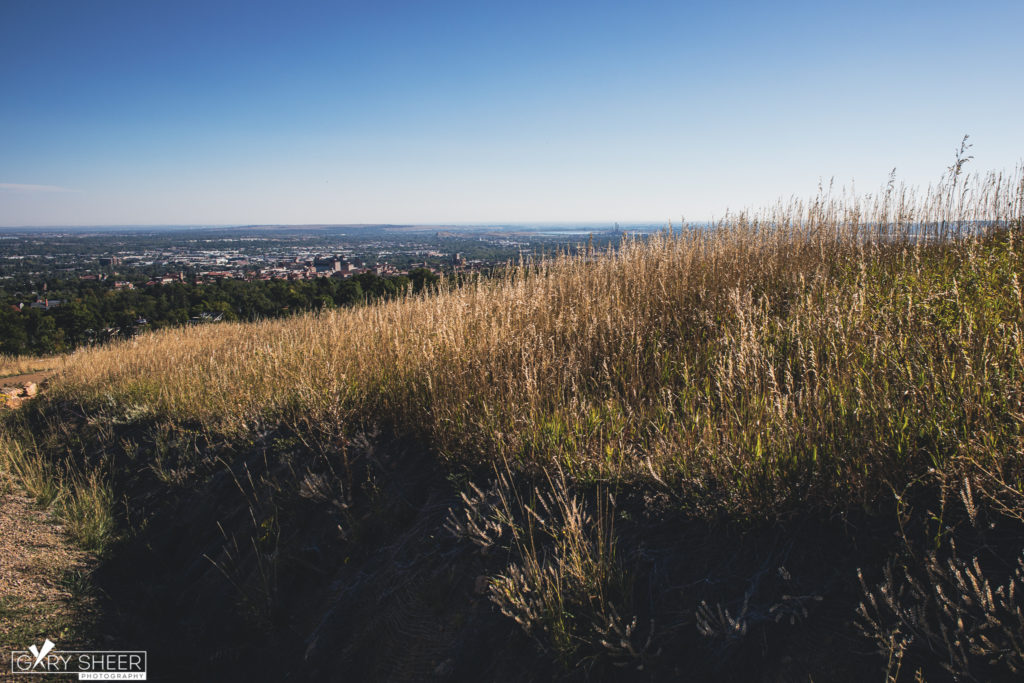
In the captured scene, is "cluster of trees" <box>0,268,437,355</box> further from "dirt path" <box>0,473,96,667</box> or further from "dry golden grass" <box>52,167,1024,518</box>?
"dirt path" <box>0,473,96,667</box>

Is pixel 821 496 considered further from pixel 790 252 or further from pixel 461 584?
pixel 790 252

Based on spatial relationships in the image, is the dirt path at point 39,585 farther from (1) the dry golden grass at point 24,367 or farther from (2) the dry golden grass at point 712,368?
(1) the dry golden grass at point 24,367

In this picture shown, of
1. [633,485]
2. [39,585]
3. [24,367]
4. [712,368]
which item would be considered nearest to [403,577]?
[633,485]

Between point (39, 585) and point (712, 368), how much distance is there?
205 inches

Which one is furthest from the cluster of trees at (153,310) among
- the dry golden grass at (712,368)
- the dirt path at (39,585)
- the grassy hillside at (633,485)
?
the grassy hillside at (633,485)

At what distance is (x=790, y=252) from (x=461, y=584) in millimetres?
5378

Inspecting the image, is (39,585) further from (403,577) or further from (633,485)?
(633,485)

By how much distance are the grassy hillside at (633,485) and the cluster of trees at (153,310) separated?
62.1 ft

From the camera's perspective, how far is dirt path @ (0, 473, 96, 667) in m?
3.16

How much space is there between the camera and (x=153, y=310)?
97.0 ft

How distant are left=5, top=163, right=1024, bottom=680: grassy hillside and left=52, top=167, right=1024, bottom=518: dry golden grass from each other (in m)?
0.03

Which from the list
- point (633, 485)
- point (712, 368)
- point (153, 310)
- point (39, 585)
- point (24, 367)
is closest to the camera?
point (633, 485)

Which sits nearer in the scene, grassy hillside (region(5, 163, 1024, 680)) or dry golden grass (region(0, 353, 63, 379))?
grassy hillside (region(5, 163, 1024, 680))

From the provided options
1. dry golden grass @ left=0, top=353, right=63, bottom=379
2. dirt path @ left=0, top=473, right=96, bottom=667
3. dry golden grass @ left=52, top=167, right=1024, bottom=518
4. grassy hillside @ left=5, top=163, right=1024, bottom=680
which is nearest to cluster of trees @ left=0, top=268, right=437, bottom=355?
dry golden grass @ left=0, top=353, right=63, bottom=379
